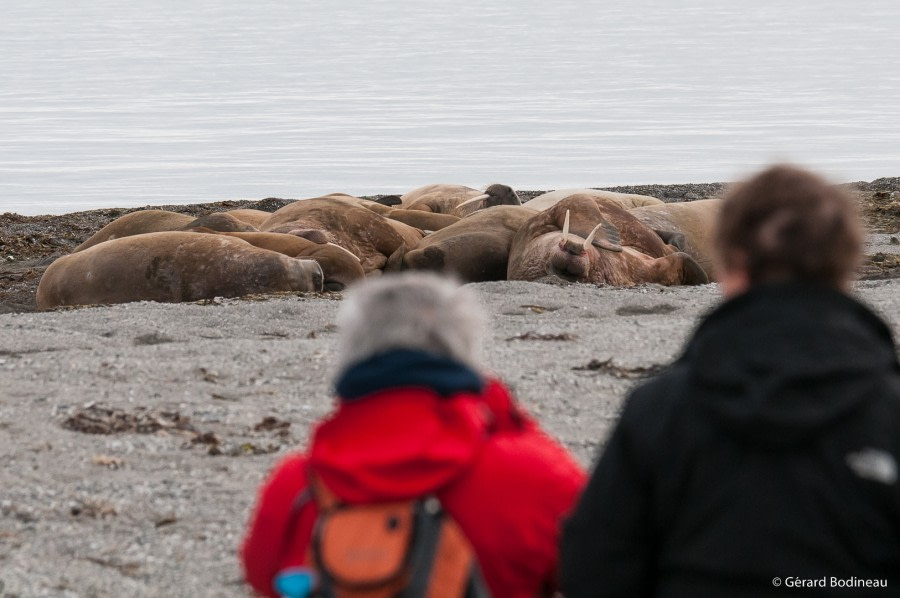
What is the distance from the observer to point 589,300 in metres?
10.3

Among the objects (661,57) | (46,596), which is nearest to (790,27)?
(661,57)

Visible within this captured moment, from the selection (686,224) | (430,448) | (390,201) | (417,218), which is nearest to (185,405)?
(430,448)

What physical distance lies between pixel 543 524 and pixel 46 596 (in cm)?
219

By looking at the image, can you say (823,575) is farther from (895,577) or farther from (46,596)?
(46,596)

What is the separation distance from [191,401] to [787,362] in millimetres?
4827

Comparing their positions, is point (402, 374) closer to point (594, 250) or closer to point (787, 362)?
point (787, 362)

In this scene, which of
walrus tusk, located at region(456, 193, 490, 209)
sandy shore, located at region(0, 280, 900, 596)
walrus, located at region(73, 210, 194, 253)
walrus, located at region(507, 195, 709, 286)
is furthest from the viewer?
walrus tusk, located at region(456, 193, 490, 209)

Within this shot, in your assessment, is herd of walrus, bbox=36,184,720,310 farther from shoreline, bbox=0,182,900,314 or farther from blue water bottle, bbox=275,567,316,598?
blue water bottle, bbox=275,567,316,598

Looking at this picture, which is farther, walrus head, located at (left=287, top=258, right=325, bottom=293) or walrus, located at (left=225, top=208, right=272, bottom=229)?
walrus, located at (left=225, top=208, right=272, bottom=229)

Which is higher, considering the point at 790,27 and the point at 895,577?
the point at 790,27

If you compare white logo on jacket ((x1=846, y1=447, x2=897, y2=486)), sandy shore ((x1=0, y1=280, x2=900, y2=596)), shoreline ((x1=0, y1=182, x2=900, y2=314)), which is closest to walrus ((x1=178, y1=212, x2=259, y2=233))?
shoreline ((x1=0, y1=182, x2=900, y2=314))

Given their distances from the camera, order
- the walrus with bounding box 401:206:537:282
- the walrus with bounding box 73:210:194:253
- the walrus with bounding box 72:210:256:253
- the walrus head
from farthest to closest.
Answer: the walrus with bounding box 73:210:194:253 < the walrus with bounding box 72:210:256:253 < the walrus with bounding box 401:206:537:282 < the walrus head

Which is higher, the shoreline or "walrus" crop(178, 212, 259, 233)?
"walrus" crop(178, 212, 259, 233)

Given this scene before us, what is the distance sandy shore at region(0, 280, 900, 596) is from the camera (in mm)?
4688
